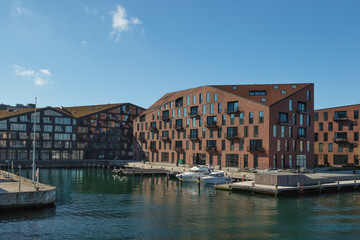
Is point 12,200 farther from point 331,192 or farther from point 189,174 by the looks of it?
point 331,192

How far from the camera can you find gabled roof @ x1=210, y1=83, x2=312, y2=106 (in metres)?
85.6

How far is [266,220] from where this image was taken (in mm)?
38031

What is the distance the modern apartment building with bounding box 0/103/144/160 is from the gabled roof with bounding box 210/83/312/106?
202 feet

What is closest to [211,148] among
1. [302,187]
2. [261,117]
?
[261,117]

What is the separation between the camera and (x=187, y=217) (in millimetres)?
39219

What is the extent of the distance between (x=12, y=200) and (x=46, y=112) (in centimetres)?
9539

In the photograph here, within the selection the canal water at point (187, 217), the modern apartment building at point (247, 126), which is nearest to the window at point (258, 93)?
the modern apartment building at point (247, 126)

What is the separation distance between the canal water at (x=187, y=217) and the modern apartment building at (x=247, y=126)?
28533mm

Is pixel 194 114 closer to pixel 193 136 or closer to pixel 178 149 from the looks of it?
pixel 193 136

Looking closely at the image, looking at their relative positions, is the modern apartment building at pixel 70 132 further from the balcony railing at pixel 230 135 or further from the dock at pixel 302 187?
the dock at pixel 302 187

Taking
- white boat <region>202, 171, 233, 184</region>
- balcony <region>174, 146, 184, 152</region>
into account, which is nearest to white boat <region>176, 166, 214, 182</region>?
white boat <region>202, 171, 233, 184</region>

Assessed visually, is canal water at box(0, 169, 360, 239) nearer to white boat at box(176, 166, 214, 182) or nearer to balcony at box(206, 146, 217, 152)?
white boat at box(176, 166, 214, 182)

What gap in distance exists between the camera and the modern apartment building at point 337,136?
10906 cm

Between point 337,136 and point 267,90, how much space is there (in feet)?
124
